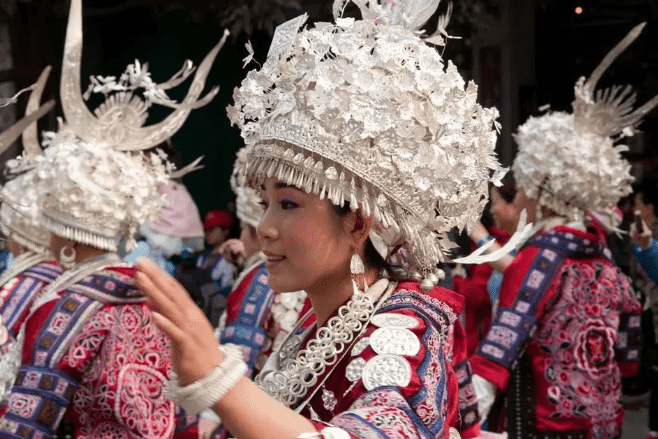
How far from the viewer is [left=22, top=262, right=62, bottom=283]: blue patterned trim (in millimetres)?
4684

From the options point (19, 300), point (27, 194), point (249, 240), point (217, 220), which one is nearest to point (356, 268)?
point (27, 194)

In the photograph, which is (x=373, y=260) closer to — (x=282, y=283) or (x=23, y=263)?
(x=282, y=283)

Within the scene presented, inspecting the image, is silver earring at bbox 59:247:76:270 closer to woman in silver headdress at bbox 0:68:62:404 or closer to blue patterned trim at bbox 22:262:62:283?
woman in silver headdress at bbox 0:68:62:404

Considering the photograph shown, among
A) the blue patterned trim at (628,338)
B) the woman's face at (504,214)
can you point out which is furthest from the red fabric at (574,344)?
the woman's face at (504,214)

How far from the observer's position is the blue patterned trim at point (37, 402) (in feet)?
11.1

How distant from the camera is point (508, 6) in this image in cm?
741

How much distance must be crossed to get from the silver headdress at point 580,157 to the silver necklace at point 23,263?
104 inches

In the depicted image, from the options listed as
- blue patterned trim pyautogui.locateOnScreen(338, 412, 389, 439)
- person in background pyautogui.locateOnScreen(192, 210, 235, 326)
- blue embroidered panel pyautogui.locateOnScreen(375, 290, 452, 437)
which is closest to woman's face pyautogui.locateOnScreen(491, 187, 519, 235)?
person in background pyautogui.locateOnScreen(192, 210, 235, 326)

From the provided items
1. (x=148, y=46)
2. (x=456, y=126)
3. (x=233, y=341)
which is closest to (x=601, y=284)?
Result: (x=233, y=341)

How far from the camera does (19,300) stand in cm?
458

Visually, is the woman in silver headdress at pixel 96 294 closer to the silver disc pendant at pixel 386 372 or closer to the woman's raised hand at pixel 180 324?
the silver disc pendant at pixel 386 372

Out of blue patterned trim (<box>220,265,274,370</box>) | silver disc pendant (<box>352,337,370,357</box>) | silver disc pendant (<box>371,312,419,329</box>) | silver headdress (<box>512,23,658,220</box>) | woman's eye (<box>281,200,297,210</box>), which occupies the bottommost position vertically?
blue patterned trim (<box>220,265,274,370</box>)

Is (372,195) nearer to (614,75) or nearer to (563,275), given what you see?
(563,275)

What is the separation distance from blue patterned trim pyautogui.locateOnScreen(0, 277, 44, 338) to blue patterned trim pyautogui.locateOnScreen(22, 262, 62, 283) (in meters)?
0.02
